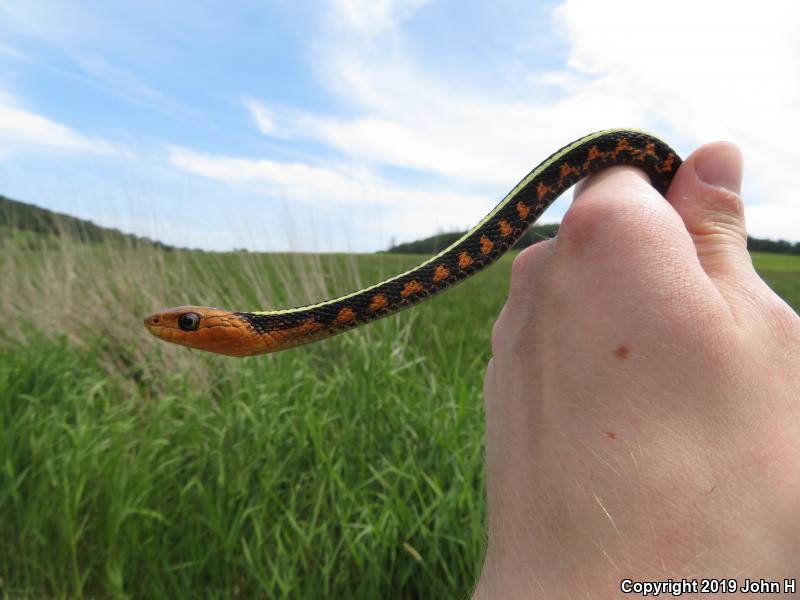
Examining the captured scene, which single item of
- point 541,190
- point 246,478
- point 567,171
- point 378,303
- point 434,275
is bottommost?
point 246,478

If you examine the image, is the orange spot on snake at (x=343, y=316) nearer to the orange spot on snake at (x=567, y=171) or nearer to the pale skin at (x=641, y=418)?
the pale skin at (x=641, y=418)

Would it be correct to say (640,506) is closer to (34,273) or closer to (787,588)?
(787,588)

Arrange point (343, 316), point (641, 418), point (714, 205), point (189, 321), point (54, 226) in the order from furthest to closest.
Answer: point (54, 226)
point (343, 316)
point (189, 321)
point (714, 205)
point (641, 418)

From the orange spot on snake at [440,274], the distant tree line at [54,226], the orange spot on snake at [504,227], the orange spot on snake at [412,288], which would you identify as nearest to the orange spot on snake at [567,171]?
the orange spot on snake at [504,227]

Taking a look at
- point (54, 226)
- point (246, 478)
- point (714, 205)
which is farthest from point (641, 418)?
point (54, 226)

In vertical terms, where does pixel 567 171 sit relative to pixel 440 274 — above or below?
above

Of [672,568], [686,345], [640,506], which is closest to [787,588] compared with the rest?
[672,568]

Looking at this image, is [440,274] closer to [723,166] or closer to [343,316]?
[343,316]

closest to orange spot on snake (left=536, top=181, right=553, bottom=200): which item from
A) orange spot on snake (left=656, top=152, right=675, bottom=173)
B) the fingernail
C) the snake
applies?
the snake
